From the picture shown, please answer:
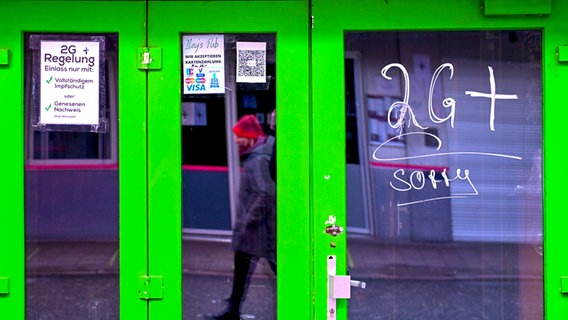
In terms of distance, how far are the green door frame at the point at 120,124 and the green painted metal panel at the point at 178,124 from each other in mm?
70

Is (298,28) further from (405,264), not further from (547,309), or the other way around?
(547,309)

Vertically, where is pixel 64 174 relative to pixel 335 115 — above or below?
below

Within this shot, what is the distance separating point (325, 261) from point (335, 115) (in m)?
0.78

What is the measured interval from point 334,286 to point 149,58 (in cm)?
156

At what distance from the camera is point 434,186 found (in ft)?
15.4

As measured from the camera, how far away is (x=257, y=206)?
469 cm

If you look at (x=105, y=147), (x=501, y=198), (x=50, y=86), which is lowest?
(x=501, y=198)

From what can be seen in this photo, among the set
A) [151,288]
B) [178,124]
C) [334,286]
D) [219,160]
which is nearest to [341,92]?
[219,160]

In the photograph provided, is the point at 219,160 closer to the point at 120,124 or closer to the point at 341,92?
the point at 120,124

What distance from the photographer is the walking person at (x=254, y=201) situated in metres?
4.68

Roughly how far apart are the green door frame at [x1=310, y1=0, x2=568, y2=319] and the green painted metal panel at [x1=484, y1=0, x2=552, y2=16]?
0.11 ft

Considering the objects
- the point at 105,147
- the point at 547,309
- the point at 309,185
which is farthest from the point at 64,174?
the point at 547,309

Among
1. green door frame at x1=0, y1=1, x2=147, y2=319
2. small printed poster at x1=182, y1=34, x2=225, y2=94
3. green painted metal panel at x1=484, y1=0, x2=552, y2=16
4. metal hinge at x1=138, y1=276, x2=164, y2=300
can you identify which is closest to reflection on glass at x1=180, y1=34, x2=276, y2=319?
small printed poster at x1=182, y1=34, x2=225, y2=94

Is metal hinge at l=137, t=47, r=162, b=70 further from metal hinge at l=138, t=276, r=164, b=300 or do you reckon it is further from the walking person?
metal hinge at l=138, t=276, r=164, b=300
